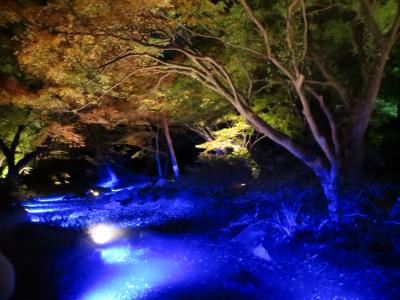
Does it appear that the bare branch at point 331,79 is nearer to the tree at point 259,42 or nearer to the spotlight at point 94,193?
the tree at point 259,42

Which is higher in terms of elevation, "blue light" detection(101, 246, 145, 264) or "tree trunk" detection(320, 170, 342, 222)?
"tree trunk" detection(320, 170, 342, 222)

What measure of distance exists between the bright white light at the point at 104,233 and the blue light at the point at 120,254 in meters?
0.74

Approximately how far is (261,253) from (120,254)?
13.2 feet

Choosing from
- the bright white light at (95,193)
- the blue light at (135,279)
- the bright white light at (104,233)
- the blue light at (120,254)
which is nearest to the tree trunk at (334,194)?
the blue light at (135,279)

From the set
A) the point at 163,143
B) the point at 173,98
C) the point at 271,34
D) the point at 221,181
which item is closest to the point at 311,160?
the point at 271,34

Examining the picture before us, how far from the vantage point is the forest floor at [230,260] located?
6281mm

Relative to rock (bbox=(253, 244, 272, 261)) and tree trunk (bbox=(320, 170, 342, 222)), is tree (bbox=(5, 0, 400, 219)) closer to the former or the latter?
tree trunk (bbox=(320, 170, 342, 222))

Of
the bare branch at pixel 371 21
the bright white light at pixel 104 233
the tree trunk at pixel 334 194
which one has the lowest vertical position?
the bright white light at pixel 104 233

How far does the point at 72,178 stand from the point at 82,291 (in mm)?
24649

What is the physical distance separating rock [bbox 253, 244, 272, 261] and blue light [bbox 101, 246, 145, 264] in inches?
126

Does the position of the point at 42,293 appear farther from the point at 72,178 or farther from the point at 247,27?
the point at 72,178

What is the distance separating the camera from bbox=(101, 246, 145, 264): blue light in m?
8.93

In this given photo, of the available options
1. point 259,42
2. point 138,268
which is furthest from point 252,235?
point 259,42

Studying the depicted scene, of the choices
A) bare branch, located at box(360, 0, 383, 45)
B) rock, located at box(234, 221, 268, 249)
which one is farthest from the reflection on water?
bare branch, located at box(360, 0, 383, 45)
